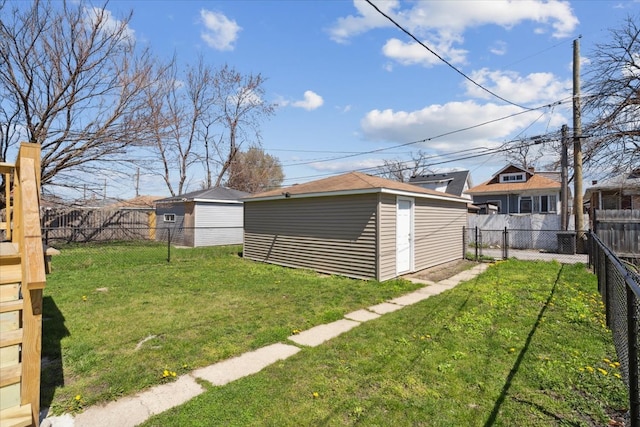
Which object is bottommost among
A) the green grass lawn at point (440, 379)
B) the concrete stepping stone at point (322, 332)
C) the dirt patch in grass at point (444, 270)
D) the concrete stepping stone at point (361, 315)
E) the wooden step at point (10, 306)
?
the dirt patch in grass at point (444, 270)

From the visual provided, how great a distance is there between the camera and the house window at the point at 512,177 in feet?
80.3

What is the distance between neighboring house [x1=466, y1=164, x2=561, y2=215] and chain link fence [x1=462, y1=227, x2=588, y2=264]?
650cm

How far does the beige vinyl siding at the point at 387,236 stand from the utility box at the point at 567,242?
9496 millimetres

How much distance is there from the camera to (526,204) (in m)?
23.9

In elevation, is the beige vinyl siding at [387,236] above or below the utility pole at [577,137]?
below

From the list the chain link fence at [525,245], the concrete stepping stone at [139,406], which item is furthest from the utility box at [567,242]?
the concrete stepping stone at [139,406]

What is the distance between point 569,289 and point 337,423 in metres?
6.85

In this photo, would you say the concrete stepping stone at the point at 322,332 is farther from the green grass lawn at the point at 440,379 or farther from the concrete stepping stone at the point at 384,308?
the concrete stepping stone at the point at 384,308

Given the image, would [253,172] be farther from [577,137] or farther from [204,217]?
[577,137]

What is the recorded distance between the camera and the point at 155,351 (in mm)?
3916

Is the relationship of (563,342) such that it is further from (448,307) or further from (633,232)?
(633,232)

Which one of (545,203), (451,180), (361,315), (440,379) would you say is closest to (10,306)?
(440,379)

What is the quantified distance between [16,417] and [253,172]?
30335 millimetres

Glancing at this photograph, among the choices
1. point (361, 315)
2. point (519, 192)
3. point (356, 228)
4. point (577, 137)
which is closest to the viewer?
point (361, 315)
